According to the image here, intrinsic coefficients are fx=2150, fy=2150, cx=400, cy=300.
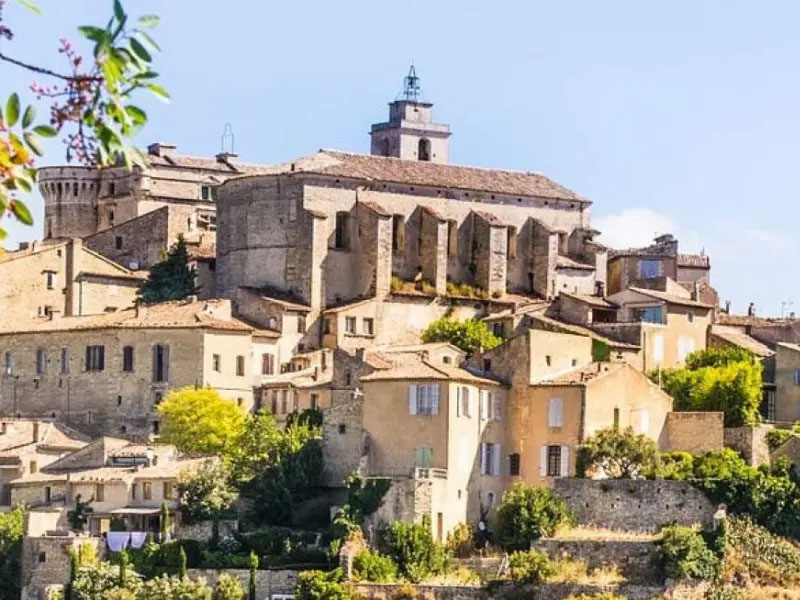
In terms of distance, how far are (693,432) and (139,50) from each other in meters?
48.9

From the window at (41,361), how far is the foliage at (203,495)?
36.4 ft

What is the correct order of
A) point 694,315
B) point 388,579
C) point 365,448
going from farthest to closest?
point 694,315 → point 365,448 → point 388,579

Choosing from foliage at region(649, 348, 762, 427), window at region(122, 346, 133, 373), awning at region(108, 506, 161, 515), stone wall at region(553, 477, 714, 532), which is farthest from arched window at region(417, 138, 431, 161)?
stone wall at region(553, 477, 714, 532)

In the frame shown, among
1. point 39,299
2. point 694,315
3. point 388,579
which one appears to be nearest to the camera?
point 388,579

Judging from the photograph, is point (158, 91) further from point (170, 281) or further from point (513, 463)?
point (170, 281)

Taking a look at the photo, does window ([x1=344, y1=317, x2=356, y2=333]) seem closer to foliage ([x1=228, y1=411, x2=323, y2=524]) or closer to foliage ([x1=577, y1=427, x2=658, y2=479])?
foliage ([x1=228, y1=411, x2=323, y2=524])

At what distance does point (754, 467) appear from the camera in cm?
5078

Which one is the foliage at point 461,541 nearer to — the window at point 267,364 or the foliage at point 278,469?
the foliage at point 278,469

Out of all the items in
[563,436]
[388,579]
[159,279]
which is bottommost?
[388,579]

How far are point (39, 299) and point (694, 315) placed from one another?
20551 mm

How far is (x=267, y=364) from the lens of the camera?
204ft

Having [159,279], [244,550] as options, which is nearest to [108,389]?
[159,279]

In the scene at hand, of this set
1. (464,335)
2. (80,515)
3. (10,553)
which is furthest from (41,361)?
(464,335)

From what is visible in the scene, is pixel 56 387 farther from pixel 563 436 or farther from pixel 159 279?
pixel 563 436
